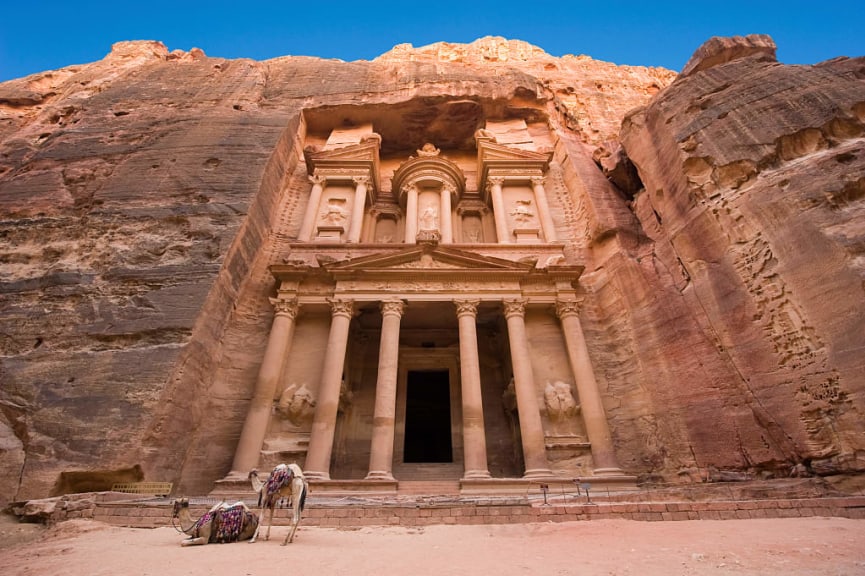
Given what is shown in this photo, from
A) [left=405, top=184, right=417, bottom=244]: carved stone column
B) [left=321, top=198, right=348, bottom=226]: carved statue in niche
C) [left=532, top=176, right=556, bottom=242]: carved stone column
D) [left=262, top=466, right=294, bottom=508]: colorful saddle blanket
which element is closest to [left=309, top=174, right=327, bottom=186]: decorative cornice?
[left=321, top=198, right=348, bottom=226]: carved statue in niche

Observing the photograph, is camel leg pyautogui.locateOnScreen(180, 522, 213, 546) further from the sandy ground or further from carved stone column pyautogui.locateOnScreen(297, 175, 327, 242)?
carved stone column pyautogui.locateOnScreen(297, 175, 327, 242)

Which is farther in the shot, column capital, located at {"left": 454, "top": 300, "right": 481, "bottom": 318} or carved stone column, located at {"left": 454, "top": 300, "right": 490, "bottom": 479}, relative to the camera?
column capital, located at {"left": 454, "top": 300, "right": 481, "bottom": 318}

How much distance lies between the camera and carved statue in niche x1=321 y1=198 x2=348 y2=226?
1662 centimetres

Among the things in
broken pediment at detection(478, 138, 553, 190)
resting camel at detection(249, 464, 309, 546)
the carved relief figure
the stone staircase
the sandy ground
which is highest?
the carved relief figure

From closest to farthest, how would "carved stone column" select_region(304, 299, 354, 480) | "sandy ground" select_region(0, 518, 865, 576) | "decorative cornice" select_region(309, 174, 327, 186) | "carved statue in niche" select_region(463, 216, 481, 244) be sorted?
"sandy ground" select_region(0, 518, 865, 576) → "carved stone column" select_region(304, 299, 354, 480) → "decorative cornice" select_region(309, 174, 327, 186) → "carved statue in niche" select_region(463, 216, 481, 244)

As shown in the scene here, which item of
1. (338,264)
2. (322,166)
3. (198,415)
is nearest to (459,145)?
(322,166)

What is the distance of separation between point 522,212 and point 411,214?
14.7ft

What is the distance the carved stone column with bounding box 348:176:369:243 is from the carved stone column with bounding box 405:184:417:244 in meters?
1.81

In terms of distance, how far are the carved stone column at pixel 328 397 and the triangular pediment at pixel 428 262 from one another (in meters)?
1.26

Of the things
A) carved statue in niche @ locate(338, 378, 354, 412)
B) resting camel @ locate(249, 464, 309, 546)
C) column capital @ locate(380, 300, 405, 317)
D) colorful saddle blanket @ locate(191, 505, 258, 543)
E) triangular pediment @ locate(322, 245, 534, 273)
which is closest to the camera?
colorful saddle blanket @ locate(191, 505, 258, 543)

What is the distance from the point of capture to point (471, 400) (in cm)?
1112

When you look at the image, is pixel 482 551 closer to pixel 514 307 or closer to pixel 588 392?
pixel 588 392

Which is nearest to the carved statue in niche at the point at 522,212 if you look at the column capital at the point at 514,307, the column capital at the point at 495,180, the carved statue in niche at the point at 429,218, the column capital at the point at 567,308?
the column capital at the point at 495,180

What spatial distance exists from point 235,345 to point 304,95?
13.2 m
